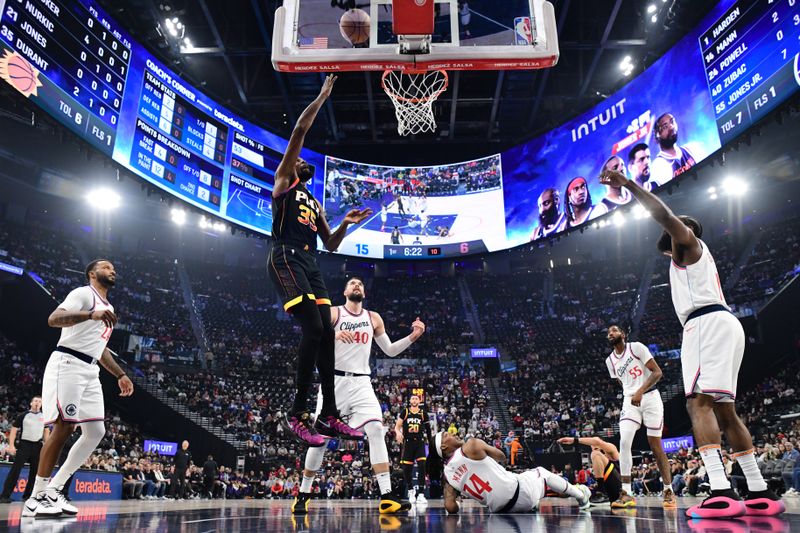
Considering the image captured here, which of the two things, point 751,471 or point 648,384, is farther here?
Answer: point 648,384

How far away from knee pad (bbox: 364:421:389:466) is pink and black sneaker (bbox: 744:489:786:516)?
3.05 m

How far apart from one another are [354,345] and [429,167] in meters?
18.9

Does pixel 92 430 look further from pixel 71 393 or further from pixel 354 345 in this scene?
pixel 354 345

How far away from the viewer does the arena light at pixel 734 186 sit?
29766 millimetres

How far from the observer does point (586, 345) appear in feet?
83.0

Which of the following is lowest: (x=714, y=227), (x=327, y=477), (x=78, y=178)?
(x=327, y=477)

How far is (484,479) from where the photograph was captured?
587cm

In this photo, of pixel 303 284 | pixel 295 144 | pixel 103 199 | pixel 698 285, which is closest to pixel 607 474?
pixel 698 285

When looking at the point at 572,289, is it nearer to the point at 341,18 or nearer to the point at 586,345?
the point at 586,345

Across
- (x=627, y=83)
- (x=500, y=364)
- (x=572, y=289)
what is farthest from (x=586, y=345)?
(x=627, y=83)

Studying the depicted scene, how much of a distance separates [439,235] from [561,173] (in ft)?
17.6

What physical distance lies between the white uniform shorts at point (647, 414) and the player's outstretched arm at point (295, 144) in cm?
540

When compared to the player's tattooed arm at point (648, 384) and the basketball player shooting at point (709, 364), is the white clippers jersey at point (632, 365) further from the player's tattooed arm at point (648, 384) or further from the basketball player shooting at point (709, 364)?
the basketball player shooting at point (709, 364)

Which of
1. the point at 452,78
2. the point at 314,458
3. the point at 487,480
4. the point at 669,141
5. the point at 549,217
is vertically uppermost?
the point at 452,78
